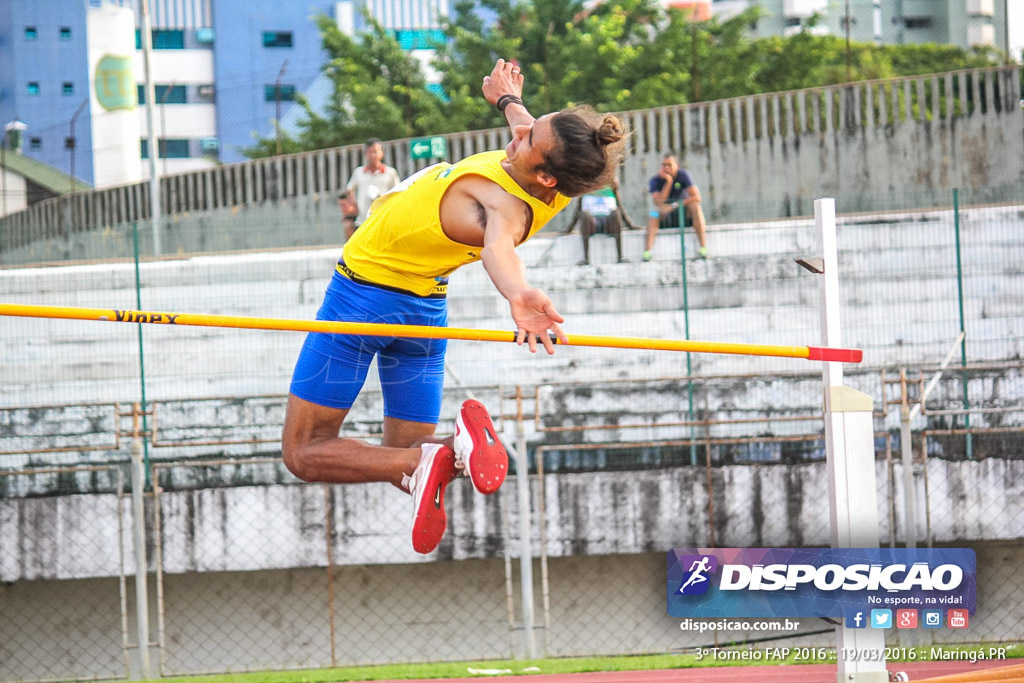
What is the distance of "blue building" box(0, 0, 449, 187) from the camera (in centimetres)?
3003

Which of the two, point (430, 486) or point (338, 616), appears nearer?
point (430, 486)

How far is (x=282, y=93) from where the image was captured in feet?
109

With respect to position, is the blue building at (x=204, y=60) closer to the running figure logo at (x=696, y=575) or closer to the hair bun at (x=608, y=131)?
the running figure logo at (x=696, y=575)

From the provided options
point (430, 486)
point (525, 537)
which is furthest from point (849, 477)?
point (525, 537)

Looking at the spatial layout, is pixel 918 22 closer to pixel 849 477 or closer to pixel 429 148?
pixel 429 148

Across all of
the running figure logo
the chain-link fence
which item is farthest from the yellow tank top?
the chain-link fence

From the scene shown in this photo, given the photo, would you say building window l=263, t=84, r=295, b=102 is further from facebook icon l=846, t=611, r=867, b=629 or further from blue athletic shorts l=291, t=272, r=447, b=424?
facebook icon l=846, t=611, r=867, b=629

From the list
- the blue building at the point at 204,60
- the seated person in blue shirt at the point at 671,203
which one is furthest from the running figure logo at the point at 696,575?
the blue building at the point at 204,60

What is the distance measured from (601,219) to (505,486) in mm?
3507

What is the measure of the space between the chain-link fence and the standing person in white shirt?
4.32 feet

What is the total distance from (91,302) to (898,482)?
7.02 meters

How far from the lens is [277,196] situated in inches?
763

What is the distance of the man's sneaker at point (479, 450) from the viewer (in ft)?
15.8

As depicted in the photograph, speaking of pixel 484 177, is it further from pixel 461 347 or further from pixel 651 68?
pixel 651 68
